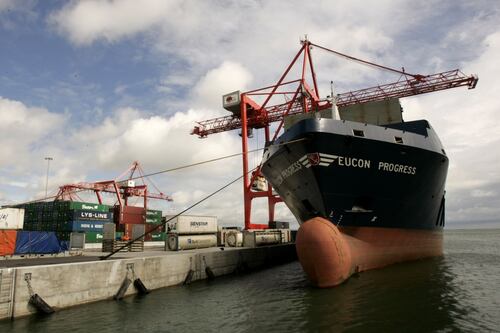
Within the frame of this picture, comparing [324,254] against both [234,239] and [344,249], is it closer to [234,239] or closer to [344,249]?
[344,249]

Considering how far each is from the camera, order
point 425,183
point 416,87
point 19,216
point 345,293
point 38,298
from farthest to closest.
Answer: point 416,87 < point 19,216 < point 425,183 < point 345,293 < point 38,298

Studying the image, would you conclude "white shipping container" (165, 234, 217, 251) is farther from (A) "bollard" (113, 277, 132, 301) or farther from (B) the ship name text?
(B) the ship name text

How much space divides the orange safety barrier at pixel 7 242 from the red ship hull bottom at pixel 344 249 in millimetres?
23278

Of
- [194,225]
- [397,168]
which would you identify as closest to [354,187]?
[397,168]

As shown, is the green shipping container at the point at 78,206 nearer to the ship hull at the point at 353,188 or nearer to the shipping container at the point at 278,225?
the shipping container at the point at 278,225

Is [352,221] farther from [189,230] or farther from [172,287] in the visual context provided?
[189,230]

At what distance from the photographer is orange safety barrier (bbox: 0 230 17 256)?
26.4 metres

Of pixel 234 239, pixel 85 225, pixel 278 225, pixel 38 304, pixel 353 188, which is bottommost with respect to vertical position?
pixel 38 304

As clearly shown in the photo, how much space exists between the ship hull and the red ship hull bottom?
46 mm

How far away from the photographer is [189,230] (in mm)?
29812

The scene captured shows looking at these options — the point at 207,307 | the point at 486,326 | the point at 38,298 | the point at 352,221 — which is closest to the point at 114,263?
the point at 38,298

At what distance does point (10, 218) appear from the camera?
27.5 meters

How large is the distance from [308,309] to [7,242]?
25.2 meters

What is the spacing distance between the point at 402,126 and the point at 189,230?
742 inches
